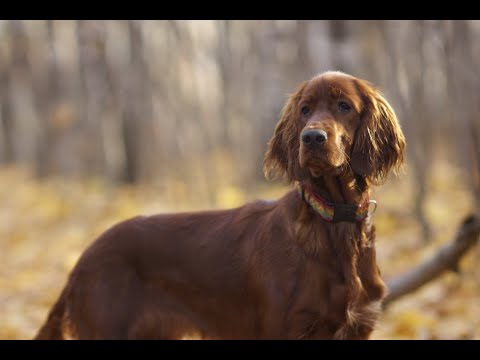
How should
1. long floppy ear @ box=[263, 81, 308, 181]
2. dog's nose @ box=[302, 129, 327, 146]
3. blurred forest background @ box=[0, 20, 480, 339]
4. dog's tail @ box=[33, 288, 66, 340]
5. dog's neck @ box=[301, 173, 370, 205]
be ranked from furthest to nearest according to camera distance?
blurred forest background @ box=[0, 20, 480, 339] < dog's tail @ box=[33, 288, 66, 340] < long floppy ear @ box=[263, 81, 308, 181] < dog's neck @ box=[301, 173, 370, 205] < dog's nose @ box=[302, 129, 327, 146]

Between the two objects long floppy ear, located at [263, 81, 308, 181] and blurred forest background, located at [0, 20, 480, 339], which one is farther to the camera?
blurred forest background, located at [0, 20, 480, 339]

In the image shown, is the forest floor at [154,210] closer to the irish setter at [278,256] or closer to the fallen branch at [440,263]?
the fallen branch at [440,263]

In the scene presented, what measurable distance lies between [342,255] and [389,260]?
407 cm

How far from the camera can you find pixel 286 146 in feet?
11.8

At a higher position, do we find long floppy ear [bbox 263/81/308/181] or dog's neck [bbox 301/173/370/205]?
long floppy ear [bbox 263/81/308/181]

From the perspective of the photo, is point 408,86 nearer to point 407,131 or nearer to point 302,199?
point 407,131

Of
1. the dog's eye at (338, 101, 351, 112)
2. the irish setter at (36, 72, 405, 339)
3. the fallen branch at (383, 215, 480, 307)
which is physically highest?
the dog's eye at (338, 101, 351, 112)

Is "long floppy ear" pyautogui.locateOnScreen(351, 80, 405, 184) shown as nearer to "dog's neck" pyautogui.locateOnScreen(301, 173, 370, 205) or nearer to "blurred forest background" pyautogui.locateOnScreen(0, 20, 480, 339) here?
"dog's neck" pyautogui.locateOnScreen(301, 173, 370, 205)

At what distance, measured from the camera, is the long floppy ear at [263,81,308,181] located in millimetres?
3494

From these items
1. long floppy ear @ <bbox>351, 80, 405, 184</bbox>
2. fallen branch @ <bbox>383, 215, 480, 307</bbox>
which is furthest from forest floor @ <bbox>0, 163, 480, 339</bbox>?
long floppy ear @ <bbox>351, 80, 405, 184</bbox>

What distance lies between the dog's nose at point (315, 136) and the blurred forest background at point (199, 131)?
2.37 m

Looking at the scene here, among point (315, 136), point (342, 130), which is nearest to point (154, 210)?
point (342, 130)

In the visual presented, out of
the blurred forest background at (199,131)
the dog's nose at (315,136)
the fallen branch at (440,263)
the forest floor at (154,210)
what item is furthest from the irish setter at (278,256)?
the blurred forest background at (199,131)
